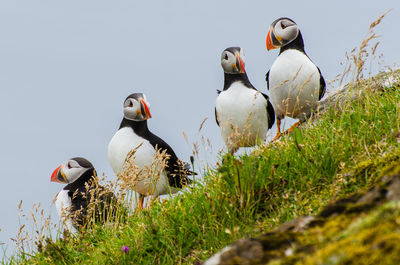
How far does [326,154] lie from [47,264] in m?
2.90

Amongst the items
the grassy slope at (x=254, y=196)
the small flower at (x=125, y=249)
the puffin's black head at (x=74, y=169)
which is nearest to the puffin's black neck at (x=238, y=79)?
the puffin's black head at (x=74, y=169)

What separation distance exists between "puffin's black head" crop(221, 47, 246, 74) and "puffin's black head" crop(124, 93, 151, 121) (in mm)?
1448

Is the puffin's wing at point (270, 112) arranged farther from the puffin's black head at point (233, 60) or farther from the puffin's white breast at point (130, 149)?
the puffin's white breast at point (130, 149)

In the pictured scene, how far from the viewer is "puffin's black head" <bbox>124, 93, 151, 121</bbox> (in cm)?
862

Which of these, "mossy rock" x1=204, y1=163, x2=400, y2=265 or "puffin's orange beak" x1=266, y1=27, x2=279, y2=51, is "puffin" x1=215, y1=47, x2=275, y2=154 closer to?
"puffin's orange beak" x1=266, y1=27, x2=279, y2=51

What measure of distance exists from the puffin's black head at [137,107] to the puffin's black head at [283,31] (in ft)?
8.54

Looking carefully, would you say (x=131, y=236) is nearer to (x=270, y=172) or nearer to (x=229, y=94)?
(x=270, y=172)

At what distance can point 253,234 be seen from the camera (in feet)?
12.5

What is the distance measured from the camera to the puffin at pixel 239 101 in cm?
841

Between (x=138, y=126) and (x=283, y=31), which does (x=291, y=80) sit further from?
(x=138, y=126)

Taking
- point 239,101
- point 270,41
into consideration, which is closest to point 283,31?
point 270,41

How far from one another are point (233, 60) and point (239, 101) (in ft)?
2.18

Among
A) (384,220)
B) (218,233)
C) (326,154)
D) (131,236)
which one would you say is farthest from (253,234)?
(384,220)

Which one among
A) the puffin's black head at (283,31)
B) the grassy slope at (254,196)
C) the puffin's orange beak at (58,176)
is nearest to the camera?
the grassy slope at (254,196)
